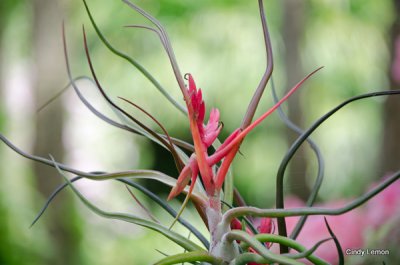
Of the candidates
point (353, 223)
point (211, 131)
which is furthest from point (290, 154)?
point (353, 223)

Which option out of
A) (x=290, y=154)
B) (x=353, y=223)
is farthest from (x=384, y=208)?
(x=290, y=154)

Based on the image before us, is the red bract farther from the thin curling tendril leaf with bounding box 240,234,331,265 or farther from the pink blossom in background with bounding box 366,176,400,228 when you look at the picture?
the pink blossom in background with bounding box 366,176,400,228

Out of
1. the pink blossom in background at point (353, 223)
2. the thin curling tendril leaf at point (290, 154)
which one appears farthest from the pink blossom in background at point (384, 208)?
the thin curling tendril leaf at point (290, 154)

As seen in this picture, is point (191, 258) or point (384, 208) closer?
point (191, 258)

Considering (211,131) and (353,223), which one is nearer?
(211,131)

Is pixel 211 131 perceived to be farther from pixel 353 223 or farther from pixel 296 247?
pixel 353 223

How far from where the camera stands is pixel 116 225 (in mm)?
2742

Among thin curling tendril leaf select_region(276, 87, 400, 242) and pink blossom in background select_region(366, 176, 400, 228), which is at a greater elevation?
thin curling tendril leaf select_region(276, 87, 400, 242)

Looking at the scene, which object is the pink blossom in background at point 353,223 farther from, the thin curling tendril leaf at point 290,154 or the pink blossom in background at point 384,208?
the thin curling tendril leaf at point 290,154

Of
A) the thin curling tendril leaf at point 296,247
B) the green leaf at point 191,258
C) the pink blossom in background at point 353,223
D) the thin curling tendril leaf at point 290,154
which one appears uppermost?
the thin curling tendril leaf at point 290,154

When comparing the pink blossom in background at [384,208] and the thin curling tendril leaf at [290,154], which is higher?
the thin curling tendril leaf at [290,154]

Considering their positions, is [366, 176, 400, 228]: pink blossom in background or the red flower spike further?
[366, 176, 400, 228]: pink blossom in background

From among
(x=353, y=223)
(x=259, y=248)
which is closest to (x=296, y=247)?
(x=259, y=248)

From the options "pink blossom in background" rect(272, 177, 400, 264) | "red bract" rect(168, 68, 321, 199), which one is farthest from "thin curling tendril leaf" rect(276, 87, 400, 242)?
"pink blossom in background" rect(272, 177, 400, 264)
